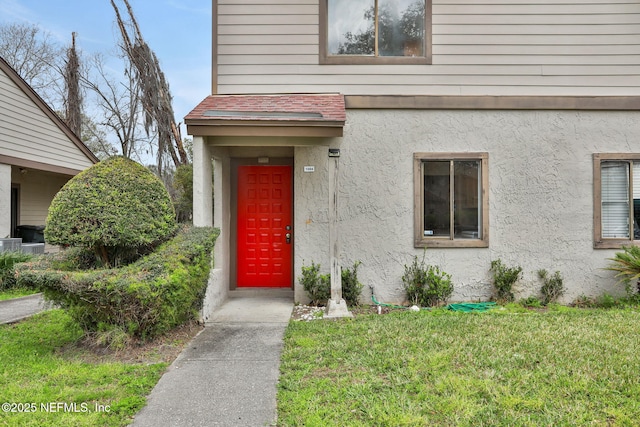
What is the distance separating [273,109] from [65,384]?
4.11m

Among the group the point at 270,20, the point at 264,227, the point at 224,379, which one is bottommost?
the point at 224,379

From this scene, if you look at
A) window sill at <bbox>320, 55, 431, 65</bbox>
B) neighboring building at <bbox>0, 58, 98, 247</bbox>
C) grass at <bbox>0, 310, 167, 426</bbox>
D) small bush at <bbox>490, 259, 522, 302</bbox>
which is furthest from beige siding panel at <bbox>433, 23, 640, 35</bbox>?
neighboring building at <bbox>0, 58, 98, 247</bbox>

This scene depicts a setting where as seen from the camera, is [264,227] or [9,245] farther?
[9,245]

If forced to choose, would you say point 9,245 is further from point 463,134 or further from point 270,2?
point 463,134

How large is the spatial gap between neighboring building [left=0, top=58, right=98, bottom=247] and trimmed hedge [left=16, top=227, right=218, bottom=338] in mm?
6519

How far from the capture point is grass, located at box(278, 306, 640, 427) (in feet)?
8.63

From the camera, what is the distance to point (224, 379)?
3311 mm

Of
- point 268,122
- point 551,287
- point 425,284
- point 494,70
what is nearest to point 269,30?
point 268,122

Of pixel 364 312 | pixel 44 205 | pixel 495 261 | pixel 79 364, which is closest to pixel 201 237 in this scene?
pixel 79 364

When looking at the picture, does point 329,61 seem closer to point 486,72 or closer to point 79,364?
point 486,72

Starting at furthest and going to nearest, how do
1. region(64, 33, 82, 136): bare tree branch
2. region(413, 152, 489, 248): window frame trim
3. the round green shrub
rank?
region(64, 33, 82, 136): bare tree branch
region(413, 152, 489, 248): window frame trim
the round green shrub

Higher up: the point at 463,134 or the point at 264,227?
the point at 463,134

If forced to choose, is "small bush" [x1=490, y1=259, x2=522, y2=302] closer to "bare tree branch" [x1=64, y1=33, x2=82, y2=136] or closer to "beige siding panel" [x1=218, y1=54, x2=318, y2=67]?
"beige siding panel" [x1=218, y1=54, x2=318, y2=67]

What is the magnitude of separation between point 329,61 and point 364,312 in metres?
4.13
